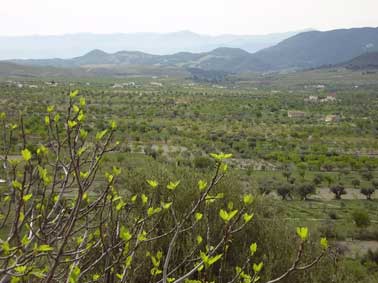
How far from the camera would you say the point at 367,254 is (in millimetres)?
17078

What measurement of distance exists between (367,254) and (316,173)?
18859 millimetres

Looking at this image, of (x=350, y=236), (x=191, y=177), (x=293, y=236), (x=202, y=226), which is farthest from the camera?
(x=350, y=236)

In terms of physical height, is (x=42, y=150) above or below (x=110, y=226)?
above

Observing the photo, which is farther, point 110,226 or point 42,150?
point 110,226

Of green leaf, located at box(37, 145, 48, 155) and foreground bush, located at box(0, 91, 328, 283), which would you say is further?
green leaf, located at box(37, 145, 48, 155)

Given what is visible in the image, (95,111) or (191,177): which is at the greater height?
(191,177)

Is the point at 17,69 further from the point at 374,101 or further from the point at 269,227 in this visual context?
the point at 269,227

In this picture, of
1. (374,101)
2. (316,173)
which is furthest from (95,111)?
(374,101)

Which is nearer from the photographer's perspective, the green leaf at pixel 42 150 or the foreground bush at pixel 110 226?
the foreground bush at pixel 110 226

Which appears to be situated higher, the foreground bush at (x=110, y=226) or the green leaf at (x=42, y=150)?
the green leaf at (x=42, y=150)

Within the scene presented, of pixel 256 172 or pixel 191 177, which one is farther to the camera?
pixel 256 172

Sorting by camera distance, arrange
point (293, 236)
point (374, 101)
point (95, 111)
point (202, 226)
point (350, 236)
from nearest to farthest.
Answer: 1. point (202, 226)
2. point (293, 236)
3. point (350, 236)
4. point (95, 111)
5. point (374, 101)

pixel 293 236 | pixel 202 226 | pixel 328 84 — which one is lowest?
pixel 328 84

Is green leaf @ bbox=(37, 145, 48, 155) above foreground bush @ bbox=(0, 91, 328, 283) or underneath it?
above
